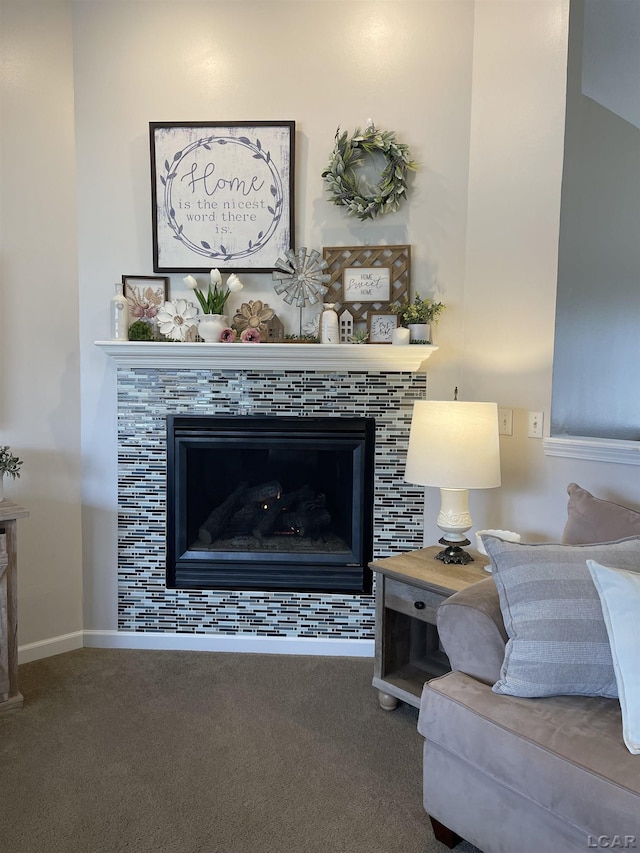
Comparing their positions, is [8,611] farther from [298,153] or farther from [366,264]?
[298,153]

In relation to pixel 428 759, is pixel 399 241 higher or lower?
higher

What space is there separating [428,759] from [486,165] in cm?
232

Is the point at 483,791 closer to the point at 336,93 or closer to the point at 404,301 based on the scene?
the point at 404,301

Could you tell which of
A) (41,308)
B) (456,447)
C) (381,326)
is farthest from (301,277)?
(41,308)

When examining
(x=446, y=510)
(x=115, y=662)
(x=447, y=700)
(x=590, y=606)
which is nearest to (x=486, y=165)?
(x=446, y=510)

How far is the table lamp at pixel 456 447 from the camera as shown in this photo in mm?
2227

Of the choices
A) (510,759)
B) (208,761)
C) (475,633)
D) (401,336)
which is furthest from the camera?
(401,336)

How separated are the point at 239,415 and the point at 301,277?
683 millimetres

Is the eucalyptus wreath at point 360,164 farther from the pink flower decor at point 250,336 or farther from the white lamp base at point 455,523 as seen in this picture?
the white lamp base at point 455,523

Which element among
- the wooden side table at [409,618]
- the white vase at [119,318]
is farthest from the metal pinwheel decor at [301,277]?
the wooden side table at [409,618]

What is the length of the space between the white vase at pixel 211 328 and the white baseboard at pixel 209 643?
4.55 feet

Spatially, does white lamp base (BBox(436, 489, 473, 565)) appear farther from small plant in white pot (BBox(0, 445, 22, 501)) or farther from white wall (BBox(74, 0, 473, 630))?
small plant in white pot (BBox(0, 445, 22, 501))

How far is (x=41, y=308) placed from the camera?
8.93 feet

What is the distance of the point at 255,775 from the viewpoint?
1925mm
